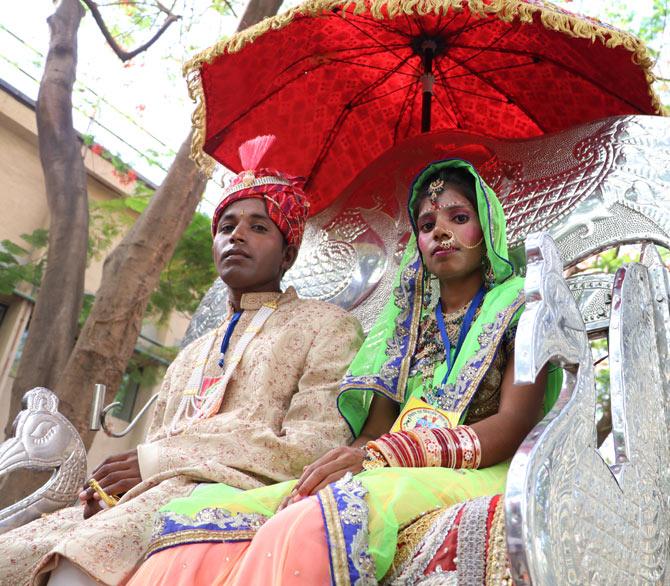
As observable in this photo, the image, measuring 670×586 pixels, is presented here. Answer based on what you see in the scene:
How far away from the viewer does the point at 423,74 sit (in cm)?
392

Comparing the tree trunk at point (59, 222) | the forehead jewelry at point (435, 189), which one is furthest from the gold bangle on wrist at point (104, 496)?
the tree trunk at point (59, 222)

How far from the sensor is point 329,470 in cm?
224

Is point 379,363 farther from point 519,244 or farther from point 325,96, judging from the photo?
point 325,96

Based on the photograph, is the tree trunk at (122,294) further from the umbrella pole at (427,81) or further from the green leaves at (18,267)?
the green leaves at (18,267)

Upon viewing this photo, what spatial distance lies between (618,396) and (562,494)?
75 centimetres

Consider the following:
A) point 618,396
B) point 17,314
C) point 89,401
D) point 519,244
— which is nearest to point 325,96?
point 519,244

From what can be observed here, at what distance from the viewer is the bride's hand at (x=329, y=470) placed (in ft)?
7.28

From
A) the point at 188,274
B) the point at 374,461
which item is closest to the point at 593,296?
the point at 374,461

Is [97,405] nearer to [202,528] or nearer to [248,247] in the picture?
[248,247]

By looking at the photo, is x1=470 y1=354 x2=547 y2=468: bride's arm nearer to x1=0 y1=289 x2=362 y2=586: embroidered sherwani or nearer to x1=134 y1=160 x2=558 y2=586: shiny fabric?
x1=134 y1=160 x2=558 y2=586: shiny fabric

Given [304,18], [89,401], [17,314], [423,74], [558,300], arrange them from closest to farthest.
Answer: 1. [558,300]
2. [304,18]
3. [423,74]
4. [89,401]
5. [17,314]

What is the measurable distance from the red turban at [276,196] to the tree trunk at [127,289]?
144cm

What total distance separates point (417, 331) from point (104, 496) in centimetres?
121

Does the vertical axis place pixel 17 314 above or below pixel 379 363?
above
